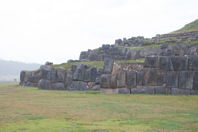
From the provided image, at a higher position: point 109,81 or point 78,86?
point 109,81

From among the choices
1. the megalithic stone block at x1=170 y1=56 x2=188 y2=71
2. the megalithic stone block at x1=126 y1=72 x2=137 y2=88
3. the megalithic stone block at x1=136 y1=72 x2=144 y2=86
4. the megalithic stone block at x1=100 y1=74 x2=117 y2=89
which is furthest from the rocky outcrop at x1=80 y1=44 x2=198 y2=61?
the megalithic stone block at x1=100 y1=74 x2=117 y2=89

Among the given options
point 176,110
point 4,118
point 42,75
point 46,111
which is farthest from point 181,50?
point 4,118

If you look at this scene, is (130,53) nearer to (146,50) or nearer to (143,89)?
(146,50)

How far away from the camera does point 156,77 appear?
106 feet

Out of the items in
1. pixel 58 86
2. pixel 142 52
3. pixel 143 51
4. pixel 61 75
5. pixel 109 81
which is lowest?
pixel 58 86

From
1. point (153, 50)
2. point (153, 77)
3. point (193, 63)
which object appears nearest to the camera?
point (193, 63)

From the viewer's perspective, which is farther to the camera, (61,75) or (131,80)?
(61,75)

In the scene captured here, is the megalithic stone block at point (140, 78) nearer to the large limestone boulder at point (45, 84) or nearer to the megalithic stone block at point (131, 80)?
the megalithic stone block at point (131, 80)

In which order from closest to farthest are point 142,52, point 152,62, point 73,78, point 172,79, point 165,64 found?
point 172,79 → point 165,64 → point 152,62 → point 73,78 → point 142,52

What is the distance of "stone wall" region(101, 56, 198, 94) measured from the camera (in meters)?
30.3

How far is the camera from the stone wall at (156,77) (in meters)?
30.3

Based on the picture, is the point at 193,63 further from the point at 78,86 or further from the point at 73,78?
the point at 73,78

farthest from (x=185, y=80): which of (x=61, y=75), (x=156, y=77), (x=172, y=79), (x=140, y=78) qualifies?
(x=61, y=75)

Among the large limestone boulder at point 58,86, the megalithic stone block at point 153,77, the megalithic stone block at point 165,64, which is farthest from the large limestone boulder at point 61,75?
the megalithic stone block at point 165,64
